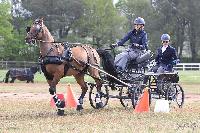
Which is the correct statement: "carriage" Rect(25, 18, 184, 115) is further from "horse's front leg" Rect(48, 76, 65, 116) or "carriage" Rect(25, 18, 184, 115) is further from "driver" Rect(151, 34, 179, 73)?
"driver" Rect(151, 34, 179, 73)

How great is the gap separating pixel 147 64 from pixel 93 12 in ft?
186

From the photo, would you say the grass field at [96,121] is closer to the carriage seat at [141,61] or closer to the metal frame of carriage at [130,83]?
the metal frame of carriage at [130,83]

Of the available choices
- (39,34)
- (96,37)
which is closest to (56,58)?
(39,34)

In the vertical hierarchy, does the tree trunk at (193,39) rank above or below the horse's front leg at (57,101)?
above

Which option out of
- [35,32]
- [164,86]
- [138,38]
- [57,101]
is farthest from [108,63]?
[35,32]

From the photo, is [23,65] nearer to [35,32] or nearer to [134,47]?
[134,47]

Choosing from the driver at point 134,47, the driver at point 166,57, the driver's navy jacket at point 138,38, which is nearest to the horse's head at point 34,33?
the driver at point 134,47

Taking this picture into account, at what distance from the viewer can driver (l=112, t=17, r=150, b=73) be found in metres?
14.5

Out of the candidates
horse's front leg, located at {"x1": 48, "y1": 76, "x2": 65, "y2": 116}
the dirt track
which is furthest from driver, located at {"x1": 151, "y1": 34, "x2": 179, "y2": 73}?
the dirt track

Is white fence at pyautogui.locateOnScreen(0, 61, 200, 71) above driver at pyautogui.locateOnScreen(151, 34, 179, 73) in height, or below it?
below

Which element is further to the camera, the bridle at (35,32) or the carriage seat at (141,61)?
the carriage seat at (141,61)

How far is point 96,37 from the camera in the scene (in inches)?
2741

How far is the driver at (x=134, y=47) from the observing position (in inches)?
571

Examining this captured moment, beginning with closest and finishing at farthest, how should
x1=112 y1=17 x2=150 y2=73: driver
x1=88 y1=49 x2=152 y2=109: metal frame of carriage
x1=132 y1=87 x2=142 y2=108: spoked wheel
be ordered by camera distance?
x1=132 y1=87 x2=142 y2=108: spoked wheel < x1=88 y1=49 x2=152 y2=109: metal frame of carriage < x1=112 y1=17 x2=150 y2=73: driver
